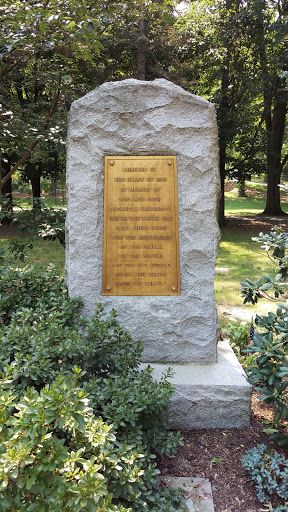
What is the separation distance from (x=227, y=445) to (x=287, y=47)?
1210 cm

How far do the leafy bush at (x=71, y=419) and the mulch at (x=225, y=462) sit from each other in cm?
23

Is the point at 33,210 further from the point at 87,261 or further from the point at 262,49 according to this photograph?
the point at 262,49

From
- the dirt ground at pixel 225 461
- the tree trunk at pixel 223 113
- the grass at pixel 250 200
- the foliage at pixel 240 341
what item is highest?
the tree trunk at pixel 223 113

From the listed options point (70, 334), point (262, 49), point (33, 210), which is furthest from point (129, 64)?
point (70, 334)

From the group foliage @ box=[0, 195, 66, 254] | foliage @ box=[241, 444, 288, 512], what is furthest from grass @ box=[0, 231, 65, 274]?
foliage @ box=[241, 444, 288, 512]

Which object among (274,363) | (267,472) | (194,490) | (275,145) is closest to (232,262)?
(274,363)

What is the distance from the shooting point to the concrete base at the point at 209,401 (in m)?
2.91

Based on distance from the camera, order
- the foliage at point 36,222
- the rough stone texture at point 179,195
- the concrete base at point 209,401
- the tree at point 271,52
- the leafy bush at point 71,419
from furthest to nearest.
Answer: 1. the tree at point 271,52
2. the foliage at point 36,222
3. the rough stone texture at point 179,195
4. the concrete base at point 209,401
5. the leafy bush at point 71,419

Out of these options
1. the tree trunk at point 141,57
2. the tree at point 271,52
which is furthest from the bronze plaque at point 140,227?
the tree trunk at point 141,57

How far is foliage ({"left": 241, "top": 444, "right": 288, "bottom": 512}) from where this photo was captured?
2326 millimetres

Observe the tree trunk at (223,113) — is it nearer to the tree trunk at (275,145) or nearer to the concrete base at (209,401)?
the tree trunk at (275,145)

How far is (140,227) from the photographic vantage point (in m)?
3.24

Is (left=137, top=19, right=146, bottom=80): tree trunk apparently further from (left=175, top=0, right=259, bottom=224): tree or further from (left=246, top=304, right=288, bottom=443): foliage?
(left=246, top=304, right=288, bottom=443): foliage

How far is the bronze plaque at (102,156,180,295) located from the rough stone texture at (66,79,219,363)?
6 cm
